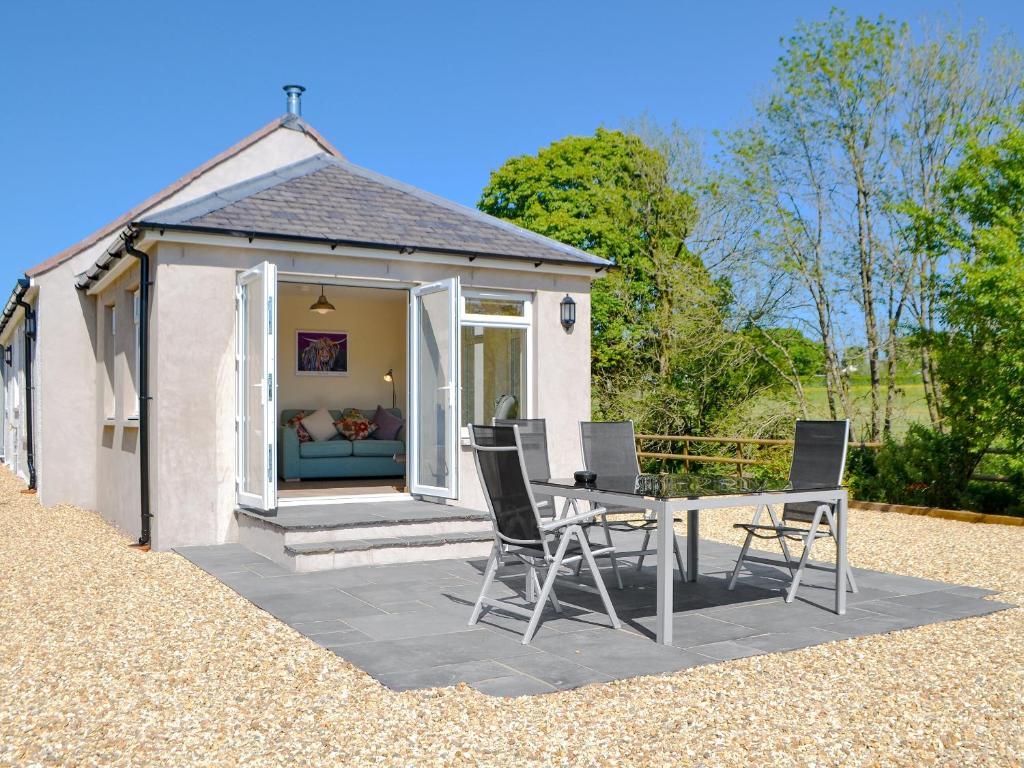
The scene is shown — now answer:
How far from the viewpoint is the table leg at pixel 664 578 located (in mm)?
4770

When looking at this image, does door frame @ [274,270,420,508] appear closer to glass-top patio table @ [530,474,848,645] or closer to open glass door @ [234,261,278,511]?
open glass door @ [234,261,278,511]

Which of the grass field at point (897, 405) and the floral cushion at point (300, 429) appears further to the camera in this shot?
the grass field at point (897, 405)

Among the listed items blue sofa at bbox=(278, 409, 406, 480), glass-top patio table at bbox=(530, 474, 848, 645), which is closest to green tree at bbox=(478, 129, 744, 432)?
blue sofa at bbox=(278, 409, 406, 480)

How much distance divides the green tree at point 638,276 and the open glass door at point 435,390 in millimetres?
9011

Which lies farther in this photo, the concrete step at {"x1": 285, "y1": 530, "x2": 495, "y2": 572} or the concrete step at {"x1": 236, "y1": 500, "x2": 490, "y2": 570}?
the concrete step at {"x1": 236, "y1": 500, "x2": 490, "y2": 570}

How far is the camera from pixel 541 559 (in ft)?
16.5

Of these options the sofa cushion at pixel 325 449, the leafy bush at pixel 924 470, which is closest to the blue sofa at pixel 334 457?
the sofa cushion at pixel 325 449

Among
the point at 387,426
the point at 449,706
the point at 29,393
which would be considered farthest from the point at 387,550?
the point at 29,393

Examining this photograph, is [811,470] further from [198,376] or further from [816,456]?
[198,376]

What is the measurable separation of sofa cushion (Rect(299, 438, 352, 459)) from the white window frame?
11.5ft

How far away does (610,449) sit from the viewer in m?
7.51

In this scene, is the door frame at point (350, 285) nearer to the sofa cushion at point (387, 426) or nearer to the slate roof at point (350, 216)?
the slate roof at point (350, 216)

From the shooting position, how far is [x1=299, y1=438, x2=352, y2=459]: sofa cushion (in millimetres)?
12070

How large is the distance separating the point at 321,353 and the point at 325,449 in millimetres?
1941
